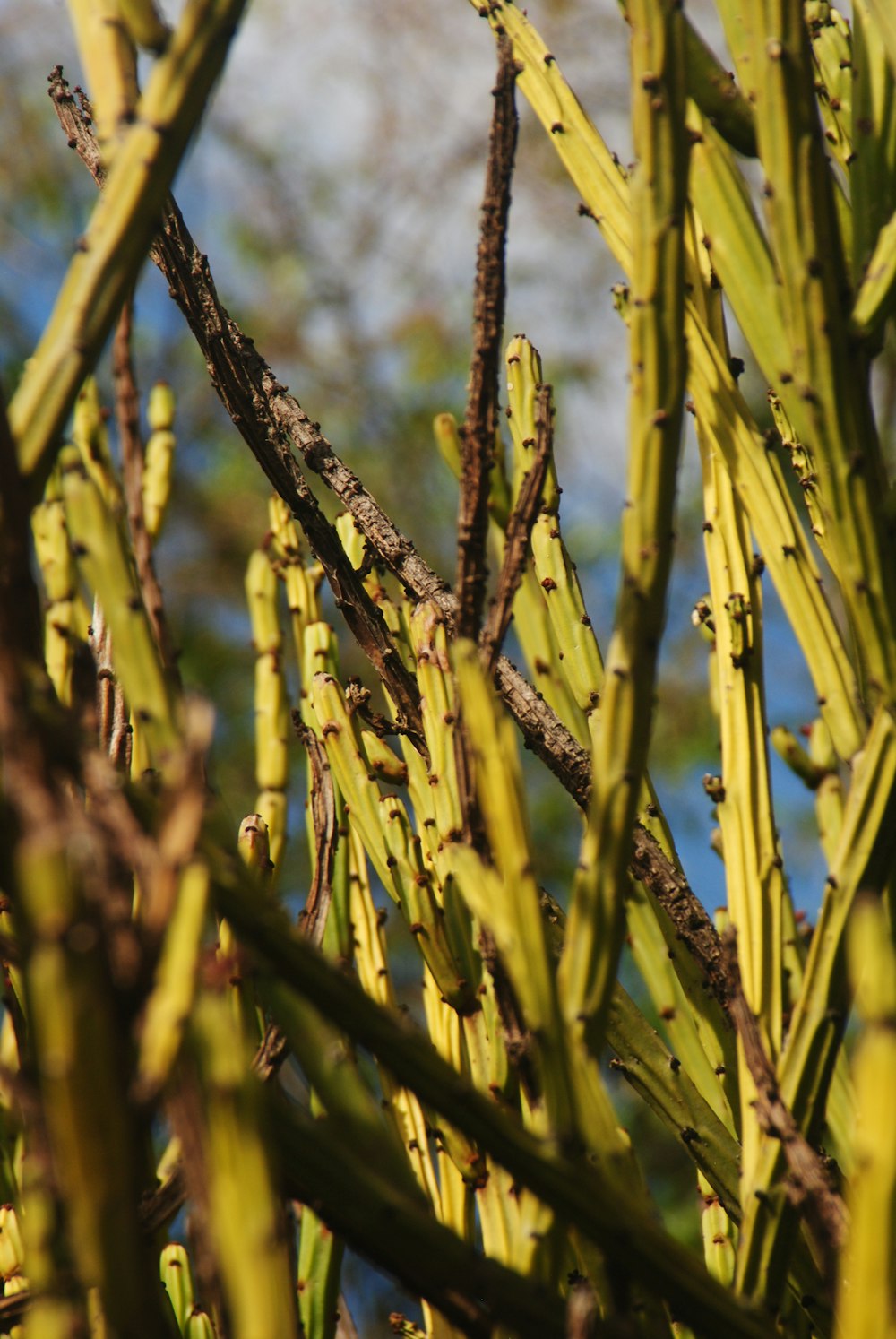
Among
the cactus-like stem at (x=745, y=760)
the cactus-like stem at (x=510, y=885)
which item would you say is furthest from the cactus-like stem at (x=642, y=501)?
the cactus-like stem at (x=745, y=760)

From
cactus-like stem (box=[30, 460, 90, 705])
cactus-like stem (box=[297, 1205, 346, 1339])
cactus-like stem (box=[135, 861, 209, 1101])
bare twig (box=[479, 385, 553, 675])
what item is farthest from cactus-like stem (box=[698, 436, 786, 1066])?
cactus-like stem (box=[30, 460, 90, 705])

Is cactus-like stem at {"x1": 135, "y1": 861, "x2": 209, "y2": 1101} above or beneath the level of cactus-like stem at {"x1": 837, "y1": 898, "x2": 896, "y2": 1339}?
above

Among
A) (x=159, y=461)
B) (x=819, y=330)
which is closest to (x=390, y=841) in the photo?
(x=819, y=330)

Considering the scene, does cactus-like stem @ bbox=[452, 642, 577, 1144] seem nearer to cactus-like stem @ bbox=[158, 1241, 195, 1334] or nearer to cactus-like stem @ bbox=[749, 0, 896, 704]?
cactus-like stem @ bbox=[749, 0, 896, 704]

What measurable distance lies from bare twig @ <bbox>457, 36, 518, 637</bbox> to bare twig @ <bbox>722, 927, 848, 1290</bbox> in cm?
36

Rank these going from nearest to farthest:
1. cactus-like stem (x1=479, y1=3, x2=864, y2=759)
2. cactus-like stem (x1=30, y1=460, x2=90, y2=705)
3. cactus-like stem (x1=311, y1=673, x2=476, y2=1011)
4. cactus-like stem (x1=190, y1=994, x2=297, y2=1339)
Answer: cactus-like stem (x1=190, y1=994, x2=297, y2=1339) < cactus-like stem (x1=479, y1=3, x2=864, y2=759) < cactus-like stem (x1=311, y1=673, x2=476, y2=1011) < cactus-like stem (x1=30, y1=460, x2=90, y2=705)

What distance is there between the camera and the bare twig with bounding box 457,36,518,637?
2.85 feet

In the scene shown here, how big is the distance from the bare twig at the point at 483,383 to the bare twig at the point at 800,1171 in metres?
0.36

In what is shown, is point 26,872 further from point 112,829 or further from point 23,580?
point 23,580

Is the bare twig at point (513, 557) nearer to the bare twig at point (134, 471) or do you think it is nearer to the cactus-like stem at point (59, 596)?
the bare twig at point (134, 471)

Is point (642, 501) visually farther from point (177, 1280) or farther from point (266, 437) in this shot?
point (177, 1280)

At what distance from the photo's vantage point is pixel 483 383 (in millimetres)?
890

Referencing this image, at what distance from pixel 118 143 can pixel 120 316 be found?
0.36 feet

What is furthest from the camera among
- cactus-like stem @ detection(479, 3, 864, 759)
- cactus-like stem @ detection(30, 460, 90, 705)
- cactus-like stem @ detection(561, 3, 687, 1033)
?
cactus-like stem @ detection(30, 460, 90, 705)
